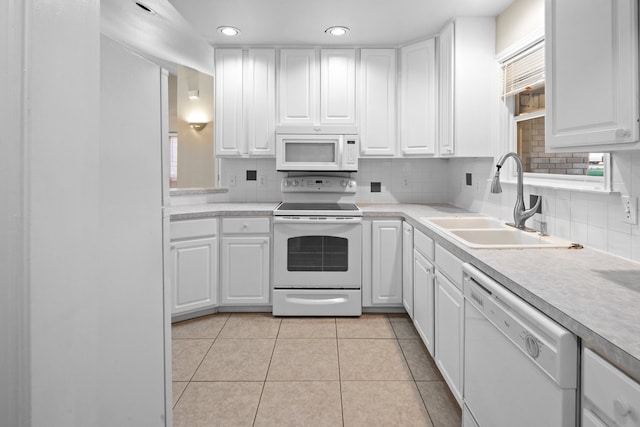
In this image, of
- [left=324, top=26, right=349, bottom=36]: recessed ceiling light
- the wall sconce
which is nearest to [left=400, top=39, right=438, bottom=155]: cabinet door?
[left=324, top=26, right=349, bottom=36]: recessed ceiling light

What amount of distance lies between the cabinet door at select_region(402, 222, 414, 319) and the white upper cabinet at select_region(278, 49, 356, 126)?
3.78 feet

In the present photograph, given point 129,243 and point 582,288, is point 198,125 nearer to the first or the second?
point 129,243

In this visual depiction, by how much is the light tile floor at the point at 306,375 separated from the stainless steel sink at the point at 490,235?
0.83 m

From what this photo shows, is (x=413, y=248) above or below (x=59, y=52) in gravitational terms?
below

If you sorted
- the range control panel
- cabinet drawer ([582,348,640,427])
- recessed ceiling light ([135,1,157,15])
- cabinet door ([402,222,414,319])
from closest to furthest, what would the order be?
recessed ceiling light ([135,1,157,15])
cabinet drawer ([582,348,640,427])
cabinet door ([402,222,414,319])
the range control panel

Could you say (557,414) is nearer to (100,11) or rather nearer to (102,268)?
(102,268)

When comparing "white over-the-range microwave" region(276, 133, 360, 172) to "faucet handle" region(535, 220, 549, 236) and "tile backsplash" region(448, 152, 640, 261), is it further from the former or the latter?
"faucet handle" region(535, 220, 549, 236)

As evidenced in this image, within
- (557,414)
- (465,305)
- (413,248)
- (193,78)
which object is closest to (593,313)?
(557,414)

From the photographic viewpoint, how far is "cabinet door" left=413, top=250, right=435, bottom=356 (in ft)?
7.84

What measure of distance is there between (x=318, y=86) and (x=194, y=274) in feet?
A: 6.34

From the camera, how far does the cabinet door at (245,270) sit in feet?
10.9

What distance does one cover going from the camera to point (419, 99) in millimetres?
3492

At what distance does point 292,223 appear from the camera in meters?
3.25

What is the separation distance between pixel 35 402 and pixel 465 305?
1660 millimetres
